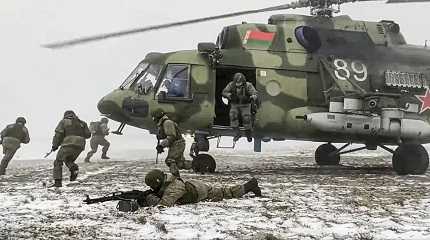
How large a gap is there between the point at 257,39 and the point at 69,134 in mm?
4290

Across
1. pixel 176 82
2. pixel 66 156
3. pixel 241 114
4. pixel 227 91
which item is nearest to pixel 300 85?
pixel 241 114

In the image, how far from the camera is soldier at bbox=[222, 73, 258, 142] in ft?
31.9

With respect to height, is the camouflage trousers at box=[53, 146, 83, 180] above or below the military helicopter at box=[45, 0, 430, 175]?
below

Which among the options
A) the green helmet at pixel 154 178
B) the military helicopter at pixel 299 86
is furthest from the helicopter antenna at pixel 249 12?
the green helmet at pixel 154 178

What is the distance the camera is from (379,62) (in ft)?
36.3

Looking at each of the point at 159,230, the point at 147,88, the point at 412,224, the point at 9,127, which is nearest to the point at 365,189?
the point at 412,224

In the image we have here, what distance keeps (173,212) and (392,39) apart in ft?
25.3

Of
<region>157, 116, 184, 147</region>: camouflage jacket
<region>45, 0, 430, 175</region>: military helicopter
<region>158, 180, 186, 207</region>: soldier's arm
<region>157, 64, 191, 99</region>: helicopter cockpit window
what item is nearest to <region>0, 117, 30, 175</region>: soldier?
<region>45, 0, 430, 175</region>: military helicopter

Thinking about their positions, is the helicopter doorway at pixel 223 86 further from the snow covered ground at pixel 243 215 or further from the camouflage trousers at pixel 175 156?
the snow covered ground at pixel 243 215

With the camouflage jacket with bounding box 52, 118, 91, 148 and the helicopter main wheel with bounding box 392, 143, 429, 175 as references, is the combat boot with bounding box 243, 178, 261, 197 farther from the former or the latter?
the helicopter main wheel with bounding box 392, 143, 429, 175

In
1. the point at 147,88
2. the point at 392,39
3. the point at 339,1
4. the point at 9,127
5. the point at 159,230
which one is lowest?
the point at 159,230

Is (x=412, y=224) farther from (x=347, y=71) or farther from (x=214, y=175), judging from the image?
(x=347, y=71)

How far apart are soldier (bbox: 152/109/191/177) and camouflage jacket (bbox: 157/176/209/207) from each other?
1781 millimetres

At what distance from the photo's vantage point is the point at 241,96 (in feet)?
32.1
